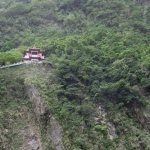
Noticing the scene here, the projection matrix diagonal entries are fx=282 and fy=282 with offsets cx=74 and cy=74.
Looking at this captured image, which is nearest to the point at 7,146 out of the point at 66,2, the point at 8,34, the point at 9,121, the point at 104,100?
the point at 9,121

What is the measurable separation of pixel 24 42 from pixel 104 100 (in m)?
15.0

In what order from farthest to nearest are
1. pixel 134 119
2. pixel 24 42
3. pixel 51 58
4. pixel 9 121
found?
1. pixel 24 42
2. pixel 51 58
3. pixel 134 119
4. pixel 9 121

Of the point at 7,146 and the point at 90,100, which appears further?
the point at 90,100

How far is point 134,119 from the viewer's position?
22.2 meters

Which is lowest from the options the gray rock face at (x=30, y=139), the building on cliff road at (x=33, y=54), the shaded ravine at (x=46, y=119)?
the gray rock face at (x=30, y=139)

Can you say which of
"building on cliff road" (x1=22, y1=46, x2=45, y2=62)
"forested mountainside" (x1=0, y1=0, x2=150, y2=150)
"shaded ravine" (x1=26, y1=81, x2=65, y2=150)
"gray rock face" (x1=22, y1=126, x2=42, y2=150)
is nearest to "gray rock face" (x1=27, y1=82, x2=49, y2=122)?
"shaded ravine" (x1=26, y1=81, x2=65, y2=150)

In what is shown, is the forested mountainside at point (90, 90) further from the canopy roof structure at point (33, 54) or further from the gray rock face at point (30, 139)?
the canopy roof structure at point (33, 54)

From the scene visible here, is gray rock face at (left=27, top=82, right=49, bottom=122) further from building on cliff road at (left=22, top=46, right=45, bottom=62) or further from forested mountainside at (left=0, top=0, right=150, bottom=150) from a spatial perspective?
building on cliff road at (left=22, top=46, right=45, bottom=62)

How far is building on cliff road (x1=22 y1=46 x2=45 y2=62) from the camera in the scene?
28406 mm

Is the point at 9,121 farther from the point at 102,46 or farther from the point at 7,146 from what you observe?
the point at 102,46

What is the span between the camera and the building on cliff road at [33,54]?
28.4 meters

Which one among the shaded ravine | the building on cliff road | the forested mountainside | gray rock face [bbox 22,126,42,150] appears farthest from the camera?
the building on cliff road

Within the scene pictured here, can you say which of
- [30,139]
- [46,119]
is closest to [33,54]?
[46,119]

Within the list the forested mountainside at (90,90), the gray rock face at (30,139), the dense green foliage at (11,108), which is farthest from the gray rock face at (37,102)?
the gray rock face at (30,139)
